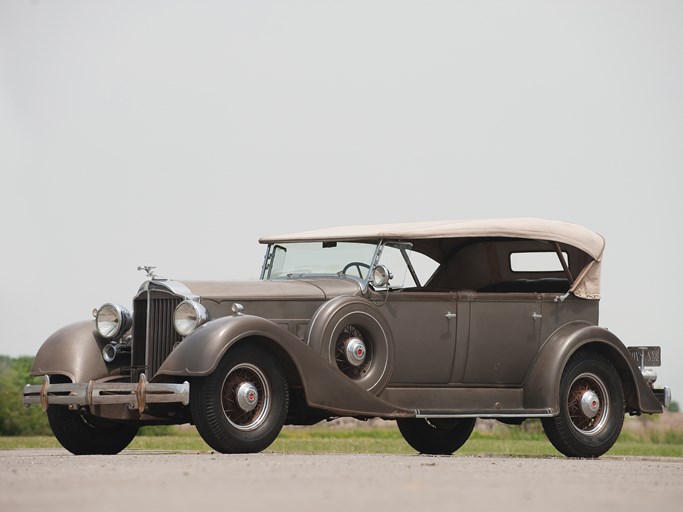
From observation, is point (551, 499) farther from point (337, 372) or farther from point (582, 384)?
point (582, 384)

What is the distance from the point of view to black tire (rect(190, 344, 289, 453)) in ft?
35.0

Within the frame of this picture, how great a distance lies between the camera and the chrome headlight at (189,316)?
446 inches

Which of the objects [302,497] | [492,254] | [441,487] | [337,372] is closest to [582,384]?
[492,254]

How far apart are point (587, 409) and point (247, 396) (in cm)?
399

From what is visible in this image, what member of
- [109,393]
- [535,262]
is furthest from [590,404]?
[109,393]

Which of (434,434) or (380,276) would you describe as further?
(434,434)

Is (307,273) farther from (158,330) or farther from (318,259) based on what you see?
(158,330)

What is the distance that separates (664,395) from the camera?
13945 millimetres

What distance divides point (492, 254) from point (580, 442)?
8.03ft

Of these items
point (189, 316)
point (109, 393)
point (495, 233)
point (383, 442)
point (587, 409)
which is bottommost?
point (383, 442)

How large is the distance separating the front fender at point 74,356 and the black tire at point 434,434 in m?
3.71

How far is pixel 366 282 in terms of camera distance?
1227 centimetres

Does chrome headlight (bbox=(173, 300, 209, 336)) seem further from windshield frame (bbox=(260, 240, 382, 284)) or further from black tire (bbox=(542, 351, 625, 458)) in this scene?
black tire (bbox=(542, 351, 625, 458))

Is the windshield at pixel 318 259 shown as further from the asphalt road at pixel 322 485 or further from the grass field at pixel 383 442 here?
the asphalt road at pixel 322 485
